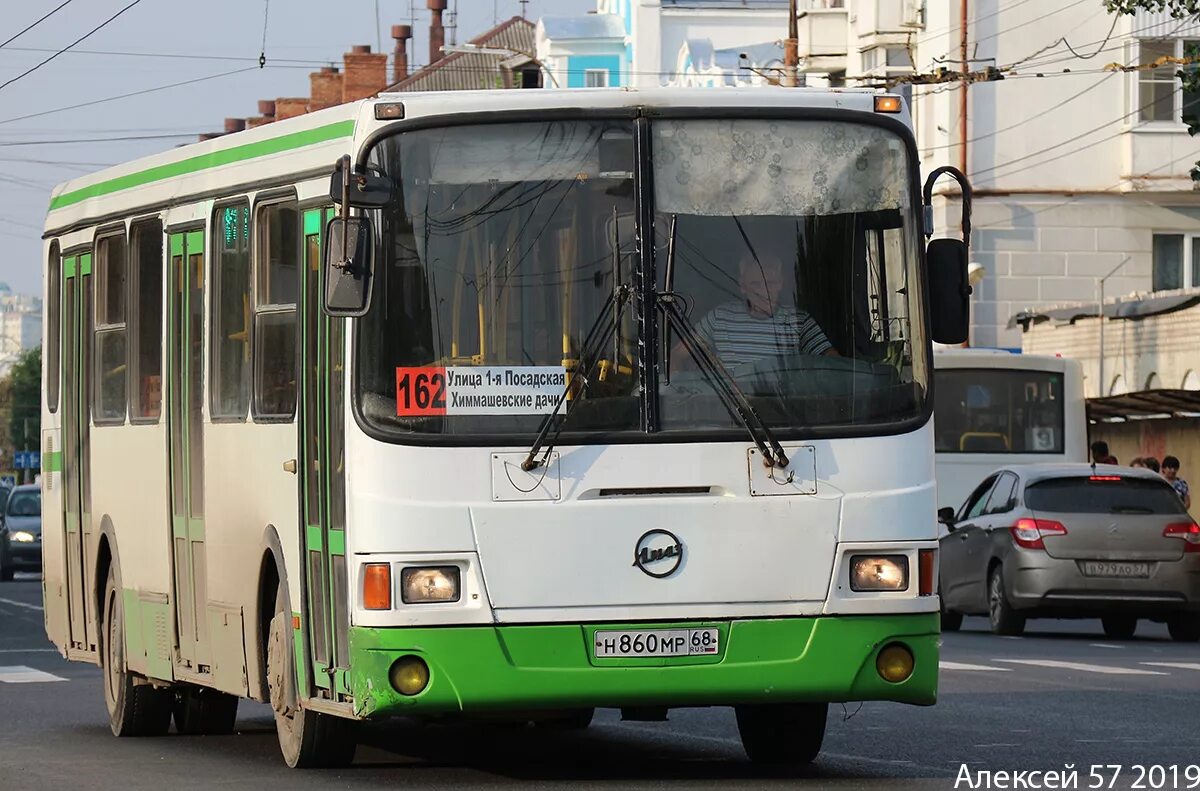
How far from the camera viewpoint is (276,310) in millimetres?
12039

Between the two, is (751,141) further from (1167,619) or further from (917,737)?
(1167,619)

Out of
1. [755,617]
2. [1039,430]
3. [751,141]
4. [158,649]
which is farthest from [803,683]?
[1039,430]

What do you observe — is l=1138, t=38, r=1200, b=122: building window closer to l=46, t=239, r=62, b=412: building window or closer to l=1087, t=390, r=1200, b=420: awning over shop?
l=1087, t=390, r=1200, b=420: awning over shop

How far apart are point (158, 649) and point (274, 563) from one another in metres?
1.99

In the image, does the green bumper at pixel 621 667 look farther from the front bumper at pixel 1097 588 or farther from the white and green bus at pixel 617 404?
the front bumper at pixel 1097 588

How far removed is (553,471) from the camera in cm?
1077

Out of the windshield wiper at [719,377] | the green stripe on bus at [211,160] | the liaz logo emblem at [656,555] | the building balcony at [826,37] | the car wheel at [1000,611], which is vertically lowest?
the car wheel at [1000,611]

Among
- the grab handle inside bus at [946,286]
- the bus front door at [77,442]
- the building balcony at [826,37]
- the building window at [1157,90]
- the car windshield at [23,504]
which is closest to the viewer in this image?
the grab handle inside bus at [946,286]

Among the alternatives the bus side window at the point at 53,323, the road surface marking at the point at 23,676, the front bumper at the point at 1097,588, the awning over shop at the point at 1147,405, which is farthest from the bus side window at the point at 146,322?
the awning over shop at the point at 1147,405

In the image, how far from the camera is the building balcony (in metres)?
56.3

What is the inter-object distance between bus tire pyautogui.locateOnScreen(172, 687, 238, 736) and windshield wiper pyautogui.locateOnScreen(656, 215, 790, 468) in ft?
16.3

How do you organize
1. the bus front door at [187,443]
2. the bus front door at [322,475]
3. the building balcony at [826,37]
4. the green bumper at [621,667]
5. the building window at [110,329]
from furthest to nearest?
the building balcony at [826,37]
the building window at [110,329]
the bus front door at [187,443]
the bus front door at [322,475]
the green bumper at [621,667]

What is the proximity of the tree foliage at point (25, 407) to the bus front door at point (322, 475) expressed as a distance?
13816 centimetres

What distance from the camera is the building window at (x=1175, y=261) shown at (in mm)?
52750
